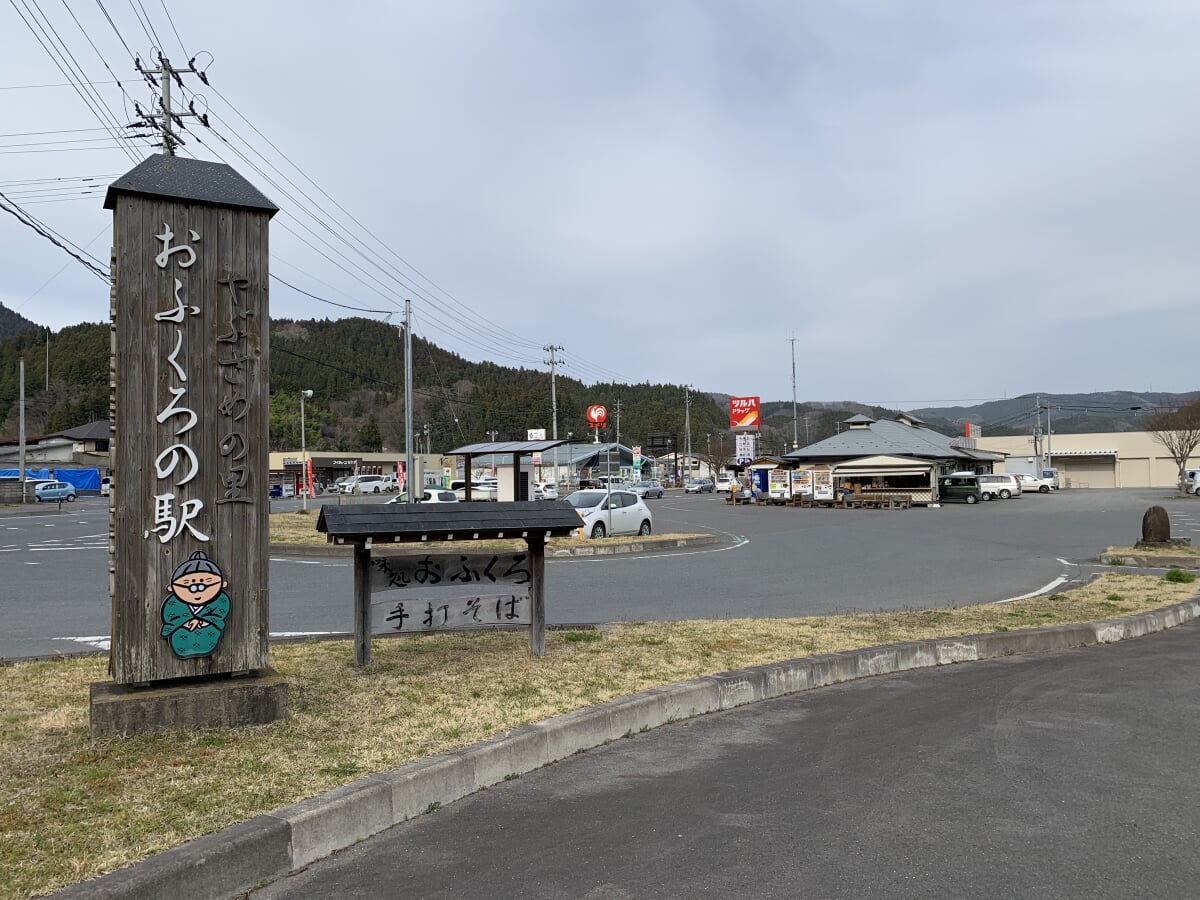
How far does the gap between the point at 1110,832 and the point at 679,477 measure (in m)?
98.5

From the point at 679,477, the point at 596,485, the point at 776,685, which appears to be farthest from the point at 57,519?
the point at 679,477

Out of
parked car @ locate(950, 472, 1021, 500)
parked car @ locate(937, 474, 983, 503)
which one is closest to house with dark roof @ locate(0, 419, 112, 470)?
parked car @ locate(937, 474, 983, 503)

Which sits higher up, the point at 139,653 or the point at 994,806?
the point at 139,653

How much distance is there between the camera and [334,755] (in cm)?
497

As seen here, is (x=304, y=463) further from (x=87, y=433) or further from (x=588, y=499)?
(x=87, y=433)

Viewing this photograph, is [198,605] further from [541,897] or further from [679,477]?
[679,477]

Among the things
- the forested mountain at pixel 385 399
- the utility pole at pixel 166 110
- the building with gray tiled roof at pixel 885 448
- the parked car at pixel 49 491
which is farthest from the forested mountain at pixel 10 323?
the utility pole at pixel 166 110

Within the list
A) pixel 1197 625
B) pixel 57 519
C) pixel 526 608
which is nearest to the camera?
pixel 526 608

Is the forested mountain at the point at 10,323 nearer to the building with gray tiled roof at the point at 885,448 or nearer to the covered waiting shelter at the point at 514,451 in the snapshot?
the building with gray tiled roof at the point at 885,448

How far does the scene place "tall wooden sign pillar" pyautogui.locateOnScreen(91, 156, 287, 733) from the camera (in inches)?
209

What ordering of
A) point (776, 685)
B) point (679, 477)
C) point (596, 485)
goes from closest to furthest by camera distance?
point (776, 685) < point (596, 485) < point (679, 477)

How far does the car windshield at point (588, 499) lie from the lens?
83.0 ft

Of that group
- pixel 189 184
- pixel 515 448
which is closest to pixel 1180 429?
pixel 515 448

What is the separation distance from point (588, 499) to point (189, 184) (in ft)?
66.8
